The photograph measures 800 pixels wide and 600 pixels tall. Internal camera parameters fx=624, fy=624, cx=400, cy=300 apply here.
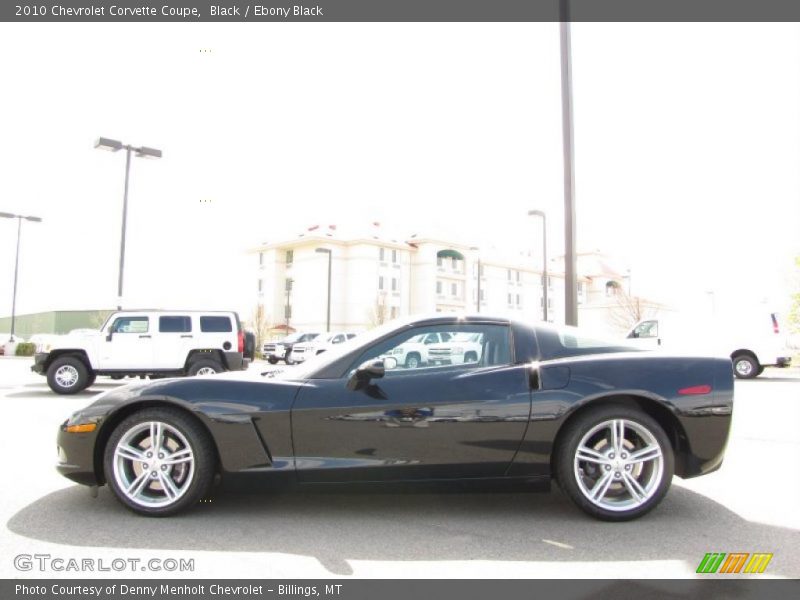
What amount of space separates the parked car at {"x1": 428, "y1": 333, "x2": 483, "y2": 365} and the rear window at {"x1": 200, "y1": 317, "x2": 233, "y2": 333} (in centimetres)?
1085

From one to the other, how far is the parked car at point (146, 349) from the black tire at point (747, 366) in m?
14.2

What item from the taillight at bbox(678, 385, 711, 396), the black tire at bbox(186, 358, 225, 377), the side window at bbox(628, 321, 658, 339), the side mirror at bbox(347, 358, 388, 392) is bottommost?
the black tire at bbox(186, 358, 225, 377)

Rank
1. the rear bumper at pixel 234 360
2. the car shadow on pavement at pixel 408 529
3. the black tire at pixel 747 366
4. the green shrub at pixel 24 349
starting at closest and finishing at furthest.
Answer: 1. the car shadow on pavement at pixel 408 529
2. the rear bumper at pixel 234 360
3. the black tire at pixel 747 366
4. the green shrub at pixel 24 349

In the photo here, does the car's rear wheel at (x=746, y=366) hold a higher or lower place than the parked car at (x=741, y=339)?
lower

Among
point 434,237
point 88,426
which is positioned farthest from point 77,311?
point 88,426

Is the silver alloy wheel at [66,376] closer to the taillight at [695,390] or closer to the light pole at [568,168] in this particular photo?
the light pole at [568,168]

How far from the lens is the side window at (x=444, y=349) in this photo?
160 inches

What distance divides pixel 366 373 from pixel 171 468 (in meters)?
1.39

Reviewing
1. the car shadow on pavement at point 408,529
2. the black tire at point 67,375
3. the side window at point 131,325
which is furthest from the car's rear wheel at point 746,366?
the black tire at point 67,375

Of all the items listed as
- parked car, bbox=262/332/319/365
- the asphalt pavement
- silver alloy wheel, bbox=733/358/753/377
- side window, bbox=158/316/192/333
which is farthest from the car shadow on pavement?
parked car, bbox=262/332/319/365

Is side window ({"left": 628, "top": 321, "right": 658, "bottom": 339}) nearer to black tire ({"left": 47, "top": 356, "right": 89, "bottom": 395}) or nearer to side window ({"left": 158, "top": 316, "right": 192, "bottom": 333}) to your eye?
side window ({"left": 158, "top": 316, "right": 192, "bottom": 333})

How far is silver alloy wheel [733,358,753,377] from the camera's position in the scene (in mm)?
18453

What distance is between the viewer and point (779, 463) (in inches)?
225

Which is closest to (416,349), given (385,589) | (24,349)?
(385,589)
